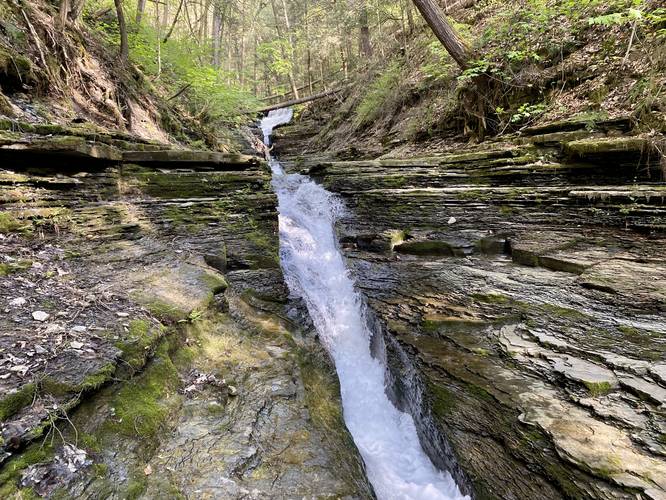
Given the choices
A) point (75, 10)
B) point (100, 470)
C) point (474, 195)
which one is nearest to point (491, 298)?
point (474, 195)

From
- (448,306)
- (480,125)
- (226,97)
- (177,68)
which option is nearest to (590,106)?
(480,125)

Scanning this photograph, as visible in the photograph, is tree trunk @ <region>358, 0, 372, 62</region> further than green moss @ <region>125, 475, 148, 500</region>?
Yes

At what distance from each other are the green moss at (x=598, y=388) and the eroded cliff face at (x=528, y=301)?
0.02 m

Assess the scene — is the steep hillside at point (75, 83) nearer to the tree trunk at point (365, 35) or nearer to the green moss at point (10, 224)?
the green moss at point (10, 224)

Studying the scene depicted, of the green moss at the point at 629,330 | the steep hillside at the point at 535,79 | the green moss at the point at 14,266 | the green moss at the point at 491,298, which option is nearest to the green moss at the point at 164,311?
the green moss at the point at 14,266

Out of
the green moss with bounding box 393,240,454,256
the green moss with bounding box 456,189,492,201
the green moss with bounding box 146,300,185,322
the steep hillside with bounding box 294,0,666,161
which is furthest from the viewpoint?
the green moss with bounding box 456,189,492,201

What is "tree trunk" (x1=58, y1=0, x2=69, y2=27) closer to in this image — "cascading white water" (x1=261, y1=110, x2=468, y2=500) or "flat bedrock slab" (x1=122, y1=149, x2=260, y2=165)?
"flat bedrock slab" (x1=122, y1=149, x2=260, y2=165)

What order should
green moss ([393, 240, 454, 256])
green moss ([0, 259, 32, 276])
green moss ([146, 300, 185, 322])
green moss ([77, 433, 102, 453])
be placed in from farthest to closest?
green moss ([393, 240, 454, 256]) < green moss ([146, 300, 185, 322]) < green moss ([0, 259, 32, 276]) < green moss ([77, 433, 102, 453])

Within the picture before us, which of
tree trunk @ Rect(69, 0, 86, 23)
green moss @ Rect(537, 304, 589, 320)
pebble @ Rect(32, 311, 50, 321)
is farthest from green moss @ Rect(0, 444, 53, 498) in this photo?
tree trunk @ Rect(69, 0, 86, 23)

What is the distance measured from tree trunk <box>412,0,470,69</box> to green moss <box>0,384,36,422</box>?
33.4 feet

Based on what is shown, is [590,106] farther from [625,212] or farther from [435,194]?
[435,194]

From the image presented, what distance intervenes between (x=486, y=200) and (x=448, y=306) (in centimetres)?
309

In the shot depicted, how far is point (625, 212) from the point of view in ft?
19.1

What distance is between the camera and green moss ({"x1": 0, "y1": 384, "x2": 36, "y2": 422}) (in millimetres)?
2309
